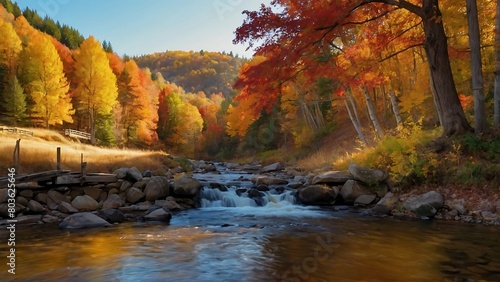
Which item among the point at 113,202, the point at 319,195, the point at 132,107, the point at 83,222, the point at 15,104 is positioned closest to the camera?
the point at 83,222

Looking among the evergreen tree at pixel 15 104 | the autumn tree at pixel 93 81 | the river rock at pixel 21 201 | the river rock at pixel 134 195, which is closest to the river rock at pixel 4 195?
the river rock at pixel 21 201

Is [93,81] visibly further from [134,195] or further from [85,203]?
[85,203]

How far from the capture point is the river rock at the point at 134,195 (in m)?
13.7

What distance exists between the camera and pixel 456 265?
643cm

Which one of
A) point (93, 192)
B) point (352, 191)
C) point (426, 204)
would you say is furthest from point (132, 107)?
point (426, 204)

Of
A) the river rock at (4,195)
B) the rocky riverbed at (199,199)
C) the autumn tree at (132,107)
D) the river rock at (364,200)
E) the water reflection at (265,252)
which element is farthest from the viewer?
the autumn tree at (132,107)

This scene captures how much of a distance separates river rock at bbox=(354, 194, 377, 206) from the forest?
1318 mm

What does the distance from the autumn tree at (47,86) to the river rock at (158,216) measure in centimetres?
2820

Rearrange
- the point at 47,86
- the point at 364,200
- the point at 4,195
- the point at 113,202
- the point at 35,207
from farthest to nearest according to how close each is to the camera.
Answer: the point at 47,86
the point at 113,202
the point at 364,200
the point at 35,207
the point at 4,195

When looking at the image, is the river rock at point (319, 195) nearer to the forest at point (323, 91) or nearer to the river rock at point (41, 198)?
the forest at point (323, 91)

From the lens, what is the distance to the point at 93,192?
1361 centimetres

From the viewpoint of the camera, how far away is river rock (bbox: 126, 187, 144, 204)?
13.7 meters

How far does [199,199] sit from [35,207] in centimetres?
580

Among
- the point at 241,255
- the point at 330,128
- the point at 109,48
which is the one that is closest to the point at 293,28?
the point at 241,255
